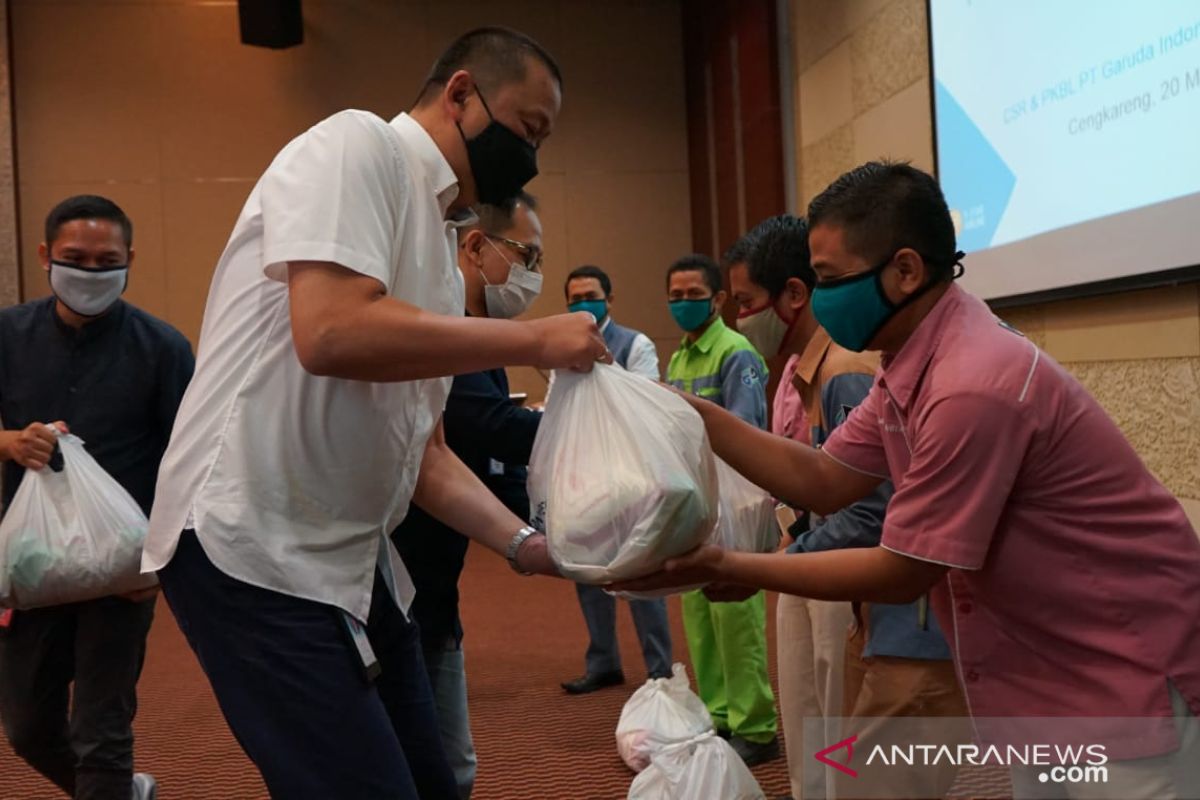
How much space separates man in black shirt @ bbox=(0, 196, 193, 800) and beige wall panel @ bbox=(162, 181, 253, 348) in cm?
533

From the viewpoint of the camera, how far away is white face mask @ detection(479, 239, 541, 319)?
7.16 feet

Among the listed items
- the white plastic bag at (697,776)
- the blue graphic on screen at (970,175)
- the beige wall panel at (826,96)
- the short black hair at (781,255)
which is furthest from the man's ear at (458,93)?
the beige wall panel at (826,96)

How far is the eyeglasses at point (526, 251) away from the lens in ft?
7.15

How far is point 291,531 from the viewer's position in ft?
4.14

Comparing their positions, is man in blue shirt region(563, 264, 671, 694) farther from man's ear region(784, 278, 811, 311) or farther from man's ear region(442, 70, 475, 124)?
man's ear region(442, 70, 475, 124)

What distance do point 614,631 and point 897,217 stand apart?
273 centimetres

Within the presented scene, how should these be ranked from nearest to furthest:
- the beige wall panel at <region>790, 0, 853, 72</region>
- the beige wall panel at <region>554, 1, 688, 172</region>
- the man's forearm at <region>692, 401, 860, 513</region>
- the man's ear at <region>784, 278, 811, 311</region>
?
1. the man's forearm at <region>692, 401, 860, 513</region>
2. the man's ear at <region>784, 278, 811, 311</region>
3. the beige wall panel at <region>790, 0, 853, 72</region>
4. the beige wall panel at <region>554, 1, 688, 172</region>

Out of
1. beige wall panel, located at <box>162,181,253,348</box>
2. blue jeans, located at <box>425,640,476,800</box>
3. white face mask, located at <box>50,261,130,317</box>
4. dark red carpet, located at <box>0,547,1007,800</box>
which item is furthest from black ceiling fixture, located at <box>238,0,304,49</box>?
blue jeans, located at <box>425,640,476,800</box>

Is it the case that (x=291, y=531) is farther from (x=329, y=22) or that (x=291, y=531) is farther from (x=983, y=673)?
Answer: (x=329, y=22)

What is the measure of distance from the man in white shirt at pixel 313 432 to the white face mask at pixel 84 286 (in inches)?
48.1

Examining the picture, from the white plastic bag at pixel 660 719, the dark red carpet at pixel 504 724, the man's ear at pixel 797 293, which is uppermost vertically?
the man's ear at pixel 797 293

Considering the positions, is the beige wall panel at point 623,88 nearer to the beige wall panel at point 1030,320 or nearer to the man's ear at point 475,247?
the beige wall panel at point 1030,320

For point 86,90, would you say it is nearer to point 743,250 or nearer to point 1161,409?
point 743,250

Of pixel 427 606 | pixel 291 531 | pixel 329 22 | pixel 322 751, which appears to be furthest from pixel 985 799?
pixel 329 22
